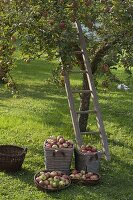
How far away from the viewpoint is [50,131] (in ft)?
30.7

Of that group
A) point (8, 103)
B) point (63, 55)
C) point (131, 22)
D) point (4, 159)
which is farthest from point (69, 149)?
point (8, 103)

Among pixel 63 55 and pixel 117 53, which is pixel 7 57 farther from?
pixel 117 53

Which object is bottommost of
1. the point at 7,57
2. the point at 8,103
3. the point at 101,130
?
the point at 8,103

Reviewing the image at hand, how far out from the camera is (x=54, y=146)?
6676 mm

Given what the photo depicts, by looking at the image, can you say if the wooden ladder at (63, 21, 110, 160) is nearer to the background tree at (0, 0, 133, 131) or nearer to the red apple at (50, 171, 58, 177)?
the background tree at (0, 0, 133, 131)

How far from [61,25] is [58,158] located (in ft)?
6.52

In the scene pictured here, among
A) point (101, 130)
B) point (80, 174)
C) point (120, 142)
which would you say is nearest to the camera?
point (80, 174)

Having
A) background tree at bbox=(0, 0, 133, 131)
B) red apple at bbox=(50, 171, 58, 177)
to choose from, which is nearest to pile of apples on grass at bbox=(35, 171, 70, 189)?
red apple at bbox=(50, 171, 58, 177)

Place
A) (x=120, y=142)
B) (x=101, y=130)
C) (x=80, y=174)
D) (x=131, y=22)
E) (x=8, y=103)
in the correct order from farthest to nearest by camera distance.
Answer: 1. (x=8, y=103)
2. (x=120, y=142)
3. (x=101, y=130)
4. (x=131, y=22)
5. (x=80, y=174)

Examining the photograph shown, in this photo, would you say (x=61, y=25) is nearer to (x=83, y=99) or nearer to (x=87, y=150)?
(x=87, y=150)

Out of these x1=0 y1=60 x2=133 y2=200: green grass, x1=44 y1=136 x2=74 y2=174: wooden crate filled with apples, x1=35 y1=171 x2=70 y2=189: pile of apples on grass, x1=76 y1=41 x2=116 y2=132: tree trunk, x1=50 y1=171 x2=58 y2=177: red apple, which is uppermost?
x1=76 y1=41 x2=116 y2=132: tree trunk

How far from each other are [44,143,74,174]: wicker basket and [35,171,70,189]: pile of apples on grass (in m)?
0.25

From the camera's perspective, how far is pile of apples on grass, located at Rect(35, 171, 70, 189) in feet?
20.2

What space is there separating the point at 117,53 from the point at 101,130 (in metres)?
1.34
